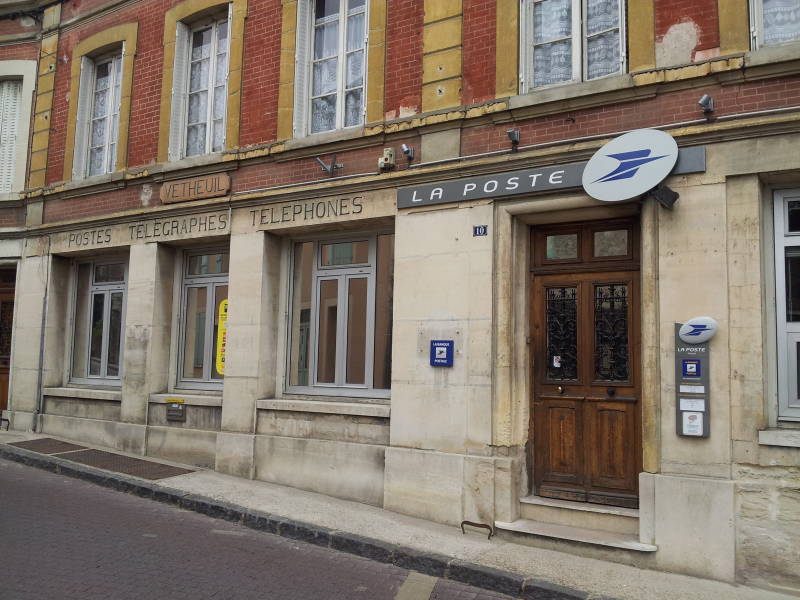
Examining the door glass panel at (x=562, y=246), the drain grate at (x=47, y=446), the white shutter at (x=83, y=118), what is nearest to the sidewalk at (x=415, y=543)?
the drain grate at (x=47, y=446)

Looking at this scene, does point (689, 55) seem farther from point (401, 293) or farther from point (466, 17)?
point (401, 293)

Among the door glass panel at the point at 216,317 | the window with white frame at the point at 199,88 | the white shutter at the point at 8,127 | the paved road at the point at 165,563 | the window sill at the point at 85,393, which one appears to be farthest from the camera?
the white shutter at the point at 8,127

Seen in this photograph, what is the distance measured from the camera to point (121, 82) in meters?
10.8

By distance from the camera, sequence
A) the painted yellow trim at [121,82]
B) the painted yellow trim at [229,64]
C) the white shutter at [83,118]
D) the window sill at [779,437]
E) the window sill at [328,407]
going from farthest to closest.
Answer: the white shutter at [83,118] < the painted yellow trim at [121,82] < the painted yellow trim at [229,64] < the window sill at [328,407] < the window sill at [779,437]

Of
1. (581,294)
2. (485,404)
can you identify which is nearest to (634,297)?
(581,294)

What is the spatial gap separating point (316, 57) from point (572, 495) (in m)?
6.45

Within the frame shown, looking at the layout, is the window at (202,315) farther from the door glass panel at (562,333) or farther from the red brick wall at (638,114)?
the door glass panel at (562,333)

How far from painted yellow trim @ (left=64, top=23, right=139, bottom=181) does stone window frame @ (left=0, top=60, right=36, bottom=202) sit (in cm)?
112

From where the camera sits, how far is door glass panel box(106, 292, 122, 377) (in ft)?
35.4

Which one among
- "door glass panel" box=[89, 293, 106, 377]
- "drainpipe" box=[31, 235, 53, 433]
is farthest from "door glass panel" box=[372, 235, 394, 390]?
"drainpipe" box=[31, 235, 53, 433]

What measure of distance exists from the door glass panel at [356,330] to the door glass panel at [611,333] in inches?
115

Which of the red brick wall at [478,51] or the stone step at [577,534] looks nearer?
the stone step at [577,534]

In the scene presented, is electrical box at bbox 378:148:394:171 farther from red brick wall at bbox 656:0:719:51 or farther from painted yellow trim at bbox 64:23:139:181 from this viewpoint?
painted yellow trim at bbox 64:23:139:181

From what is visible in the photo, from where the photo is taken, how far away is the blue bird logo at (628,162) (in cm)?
623
